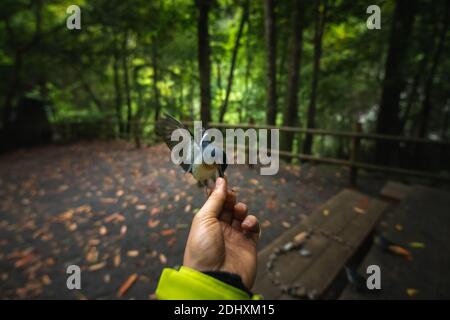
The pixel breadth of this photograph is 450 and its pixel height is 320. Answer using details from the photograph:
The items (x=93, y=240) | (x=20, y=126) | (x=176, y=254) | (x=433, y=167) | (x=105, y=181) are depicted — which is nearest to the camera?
(x=176, y=254)

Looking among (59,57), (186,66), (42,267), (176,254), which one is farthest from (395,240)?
(59,57)

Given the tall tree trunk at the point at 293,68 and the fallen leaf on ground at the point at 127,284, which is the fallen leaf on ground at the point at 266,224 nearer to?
the fallen leaf on ground at the point at 127,284

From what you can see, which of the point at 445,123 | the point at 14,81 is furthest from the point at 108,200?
the point at 445,123

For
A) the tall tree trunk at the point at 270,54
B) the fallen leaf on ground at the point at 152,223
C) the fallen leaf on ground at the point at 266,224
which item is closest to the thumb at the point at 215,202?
the fallen leaf on ground at the point at 266,224

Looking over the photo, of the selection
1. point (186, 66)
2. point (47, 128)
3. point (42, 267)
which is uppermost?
point (186, 66)

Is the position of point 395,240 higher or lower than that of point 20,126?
lower

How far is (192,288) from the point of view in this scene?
1005 millimetres

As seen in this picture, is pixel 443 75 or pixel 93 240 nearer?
pixel 93 240

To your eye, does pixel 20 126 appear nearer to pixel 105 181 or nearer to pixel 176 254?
pixel 105 181

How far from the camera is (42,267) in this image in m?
3.63

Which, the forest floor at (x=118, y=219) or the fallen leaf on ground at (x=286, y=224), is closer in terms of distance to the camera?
the forest floor at (x=118, y=219)

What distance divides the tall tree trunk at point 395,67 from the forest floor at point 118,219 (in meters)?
1.86

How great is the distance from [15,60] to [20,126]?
12.4ft

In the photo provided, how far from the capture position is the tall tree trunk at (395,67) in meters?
6.33
